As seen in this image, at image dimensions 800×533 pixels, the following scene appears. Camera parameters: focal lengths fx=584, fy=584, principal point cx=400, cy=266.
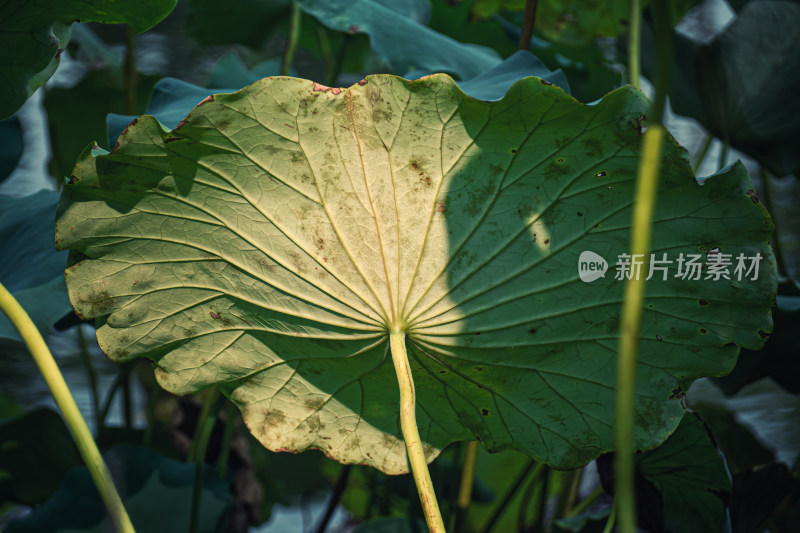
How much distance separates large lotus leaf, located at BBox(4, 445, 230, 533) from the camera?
0.67 m

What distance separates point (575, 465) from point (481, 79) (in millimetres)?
365

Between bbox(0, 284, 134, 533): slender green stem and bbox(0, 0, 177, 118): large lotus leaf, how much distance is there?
0.69 ft

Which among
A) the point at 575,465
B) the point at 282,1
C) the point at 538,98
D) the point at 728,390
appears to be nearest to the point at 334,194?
the point at 538,98

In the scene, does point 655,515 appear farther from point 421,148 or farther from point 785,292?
point 421,148

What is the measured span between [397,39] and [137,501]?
2.08ft

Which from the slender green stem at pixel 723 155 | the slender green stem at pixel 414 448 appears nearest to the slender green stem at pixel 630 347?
the slender green stem at pixel 414 448

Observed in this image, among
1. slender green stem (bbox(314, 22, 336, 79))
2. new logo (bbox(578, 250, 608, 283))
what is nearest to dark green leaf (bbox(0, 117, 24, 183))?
slender green stem (bbox(314, 22, 336, 79))

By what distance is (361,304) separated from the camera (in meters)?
0.46

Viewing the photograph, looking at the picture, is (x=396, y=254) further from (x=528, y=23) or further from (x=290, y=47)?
(x=290, y=47)

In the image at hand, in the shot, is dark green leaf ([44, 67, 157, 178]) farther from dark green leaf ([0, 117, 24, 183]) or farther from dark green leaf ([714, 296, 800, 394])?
dark green leaf ([714, 296, 800, 394])

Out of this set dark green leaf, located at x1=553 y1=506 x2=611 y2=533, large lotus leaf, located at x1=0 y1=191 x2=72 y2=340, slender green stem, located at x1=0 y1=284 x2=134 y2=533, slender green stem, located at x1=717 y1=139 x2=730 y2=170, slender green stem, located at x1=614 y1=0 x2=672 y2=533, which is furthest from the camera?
slender green stem, located at x1=717 y1=139 x2=730 y2=170

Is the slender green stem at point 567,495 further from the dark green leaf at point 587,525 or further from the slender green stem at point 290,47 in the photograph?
the slender green stem at point 290,47

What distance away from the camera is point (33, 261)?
55 cm

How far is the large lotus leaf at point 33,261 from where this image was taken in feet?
1.56
